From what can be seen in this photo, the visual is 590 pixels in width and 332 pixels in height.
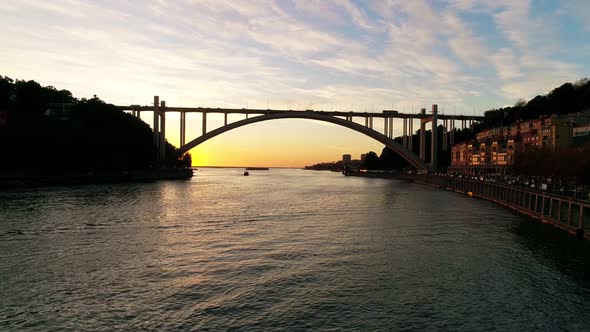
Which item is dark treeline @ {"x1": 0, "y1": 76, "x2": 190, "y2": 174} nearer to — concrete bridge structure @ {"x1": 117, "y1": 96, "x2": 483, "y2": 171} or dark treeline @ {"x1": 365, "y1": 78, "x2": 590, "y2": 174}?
concrete bridge structure @ {"x1": 117, "y1": 96, "x2": 483, "y2": 171}

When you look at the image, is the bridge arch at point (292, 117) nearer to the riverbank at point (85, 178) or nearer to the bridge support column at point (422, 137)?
the bridge support column at point (422, 137)

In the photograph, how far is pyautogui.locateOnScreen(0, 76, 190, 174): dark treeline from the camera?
170 feet

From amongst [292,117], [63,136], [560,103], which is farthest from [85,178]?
[560,103]

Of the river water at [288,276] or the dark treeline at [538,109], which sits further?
the dark treeline at [538,109]

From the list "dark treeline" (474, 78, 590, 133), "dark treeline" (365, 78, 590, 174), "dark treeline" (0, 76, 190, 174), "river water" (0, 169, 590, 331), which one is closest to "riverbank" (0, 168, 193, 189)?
"dark treeline" (0, 76, 190, 174)

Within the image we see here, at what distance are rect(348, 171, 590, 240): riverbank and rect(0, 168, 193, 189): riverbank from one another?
48.1 metres

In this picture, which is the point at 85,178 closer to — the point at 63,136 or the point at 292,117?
the point at 63,136

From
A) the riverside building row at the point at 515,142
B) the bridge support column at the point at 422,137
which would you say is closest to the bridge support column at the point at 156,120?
the bridge support column at the point at 422,137

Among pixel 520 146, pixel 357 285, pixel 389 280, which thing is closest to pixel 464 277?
pixel 389 280

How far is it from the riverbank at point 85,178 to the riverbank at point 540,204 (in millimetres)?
48063

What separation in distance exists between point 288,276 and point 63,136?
5323cm

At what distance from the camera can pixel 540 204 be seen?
27.8m

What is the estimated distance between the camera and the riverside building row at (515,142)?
6288 centimetres

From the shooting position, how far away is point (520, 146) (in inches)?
2901
